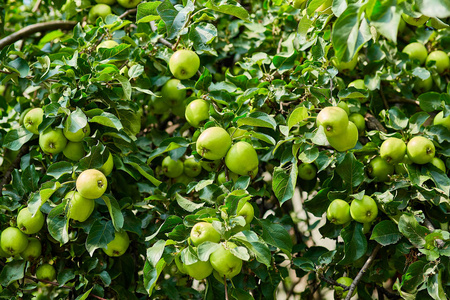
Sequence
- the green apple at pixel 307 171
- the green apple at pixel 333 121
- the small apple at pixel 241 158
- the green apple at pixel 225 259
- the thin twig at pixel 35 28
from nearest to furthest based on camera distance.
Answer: the green apple at pixel 225 259 < the green apple at pixel 333 121 < the small apple at pixel 241 158 < the green apple at pixel 307 171 < the thin twig at pixel 35 28

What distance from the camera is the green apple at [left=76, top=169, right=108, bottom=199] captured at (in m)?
1.29

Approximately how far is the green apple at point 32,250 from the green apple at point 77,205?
0.31 m

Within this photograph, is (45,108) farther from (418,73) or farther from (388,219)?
(418,73)

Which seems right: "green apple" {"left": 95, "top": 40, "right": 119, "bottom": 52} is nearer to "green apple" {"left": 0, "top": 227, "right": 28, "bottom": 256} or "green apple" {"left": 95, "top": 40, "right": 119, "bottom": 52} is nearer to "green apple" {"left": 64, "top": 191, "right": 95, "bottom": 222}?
"green apple" {"left": 64, "top": 191, "right": 95, "bottom": 222}

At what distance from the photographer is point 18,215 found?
1492 millimetres

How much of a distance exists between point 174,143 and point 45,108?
42 cm

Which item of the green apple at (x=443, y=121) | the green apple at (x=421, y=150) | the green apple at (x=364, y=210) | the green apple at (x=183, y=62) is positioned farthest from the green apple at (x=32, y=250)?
the green apple at (x=443, y=121)

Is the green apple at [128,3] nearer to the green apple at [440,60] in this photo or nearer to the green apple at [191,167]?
the green apple at [191,167]

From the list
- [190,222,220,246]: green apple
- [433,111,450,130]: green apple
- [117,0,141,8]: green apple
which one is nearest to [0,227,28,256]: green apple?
[190,222,220,246]: green apple

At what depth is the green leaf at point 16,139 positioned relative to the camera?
1.58m

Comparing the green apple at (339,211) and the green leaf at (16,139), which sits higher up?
the green leaf at (16,139)

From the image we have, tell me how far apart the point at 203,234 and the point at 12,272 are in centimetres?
77

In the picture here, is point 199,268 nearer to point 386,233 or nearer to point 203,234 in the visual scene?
point 203,234

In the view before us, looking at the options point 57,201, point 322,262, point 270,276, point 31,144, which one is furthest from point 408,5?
point 31,144
